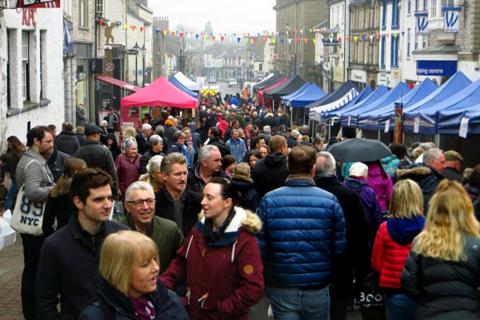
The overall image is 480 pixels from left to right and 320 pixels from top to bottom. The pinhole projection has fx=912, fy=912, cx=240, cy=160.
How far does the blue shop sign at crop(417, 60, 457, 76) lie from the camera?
3050cm

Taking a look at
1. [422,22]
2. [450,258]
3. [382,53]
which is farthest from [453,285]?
[382,53]

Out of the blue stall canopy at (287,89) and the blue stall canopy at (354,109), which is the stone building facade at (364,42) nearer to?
the blue stall canopy at (287,89)

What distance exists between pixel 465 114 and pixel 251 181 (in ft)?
22.2

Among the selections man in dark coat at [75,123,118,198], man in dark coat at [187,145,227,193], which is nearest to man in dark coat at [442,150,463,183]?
man in dark coat at [187,145,227,193]

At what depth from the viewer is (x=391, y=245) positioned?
7.05m

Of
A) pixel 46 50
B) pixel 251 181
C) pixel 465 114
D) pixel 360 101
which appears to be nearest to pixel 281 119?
pixel 360 101

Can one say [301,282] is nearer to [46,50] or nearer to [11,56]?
[11,56]

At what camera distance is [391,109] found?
70.4 feet

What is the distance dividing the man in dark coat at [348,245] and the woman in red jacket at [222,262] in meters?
1.24

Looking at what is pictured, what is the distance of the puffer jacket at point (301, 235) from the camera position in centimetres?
638

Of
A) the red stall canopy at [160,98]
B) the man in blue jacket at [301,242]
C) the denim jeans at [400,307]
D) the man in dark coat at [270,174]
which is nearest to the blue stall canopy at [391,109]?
the red stall canopy at [160,98]

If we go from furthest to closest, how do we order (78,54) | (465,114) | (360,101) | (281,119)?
(78,54)
(281,119)
(360,101)
(465,114)

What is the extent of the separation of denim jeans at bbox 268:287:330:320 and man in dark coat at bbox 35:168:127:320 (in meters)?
1.57

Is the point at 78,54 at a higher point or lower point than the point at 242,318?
higher
